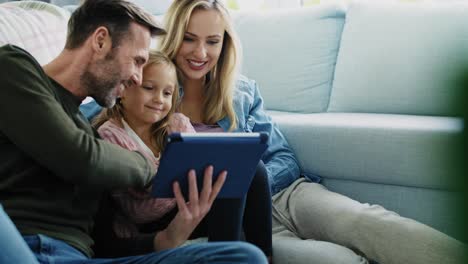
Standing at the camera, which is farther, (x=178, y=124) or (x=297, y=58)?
(x=297, y=58)

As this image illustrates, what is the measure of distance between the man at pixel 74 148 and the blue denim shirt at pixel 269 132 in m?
0.54

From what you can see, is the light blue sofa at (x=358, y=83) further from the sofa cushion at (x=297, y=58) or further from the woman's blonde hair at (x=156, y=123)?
the woman's blonde hair at (x=156, y=123)

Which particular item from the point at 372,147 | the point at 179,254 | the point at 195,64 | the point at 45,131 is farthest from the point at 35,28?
the point at 372,147

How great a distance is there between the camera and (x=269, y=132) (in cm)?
185

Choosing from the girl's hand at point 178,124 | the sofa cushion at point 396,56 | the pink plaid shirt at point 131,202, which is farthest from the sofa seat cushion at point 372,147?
the pink plaid shirt at point 131,202

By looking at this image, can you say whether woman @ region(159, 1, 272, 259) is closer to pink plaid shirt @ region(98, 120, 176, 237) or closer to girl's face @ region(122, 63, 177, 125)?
girl's face @ region(122, 63, 177, 125)

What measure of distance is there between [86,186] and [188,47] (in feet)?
2.45

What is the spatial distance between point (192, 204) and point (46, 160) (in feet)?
0.96

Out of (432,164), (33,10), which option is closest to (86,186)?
(33,10)

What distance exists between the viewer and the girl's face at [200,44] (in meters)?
1.73

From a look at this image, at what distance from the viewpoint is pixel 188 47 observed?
1.75 meters

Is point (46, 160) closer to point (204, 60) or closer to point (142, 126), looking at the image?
point (142, 126)

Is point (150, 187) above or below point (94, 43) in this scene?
below

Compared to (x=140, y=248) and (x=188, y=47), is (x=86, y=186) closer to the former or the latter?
(x=140, y=248)
